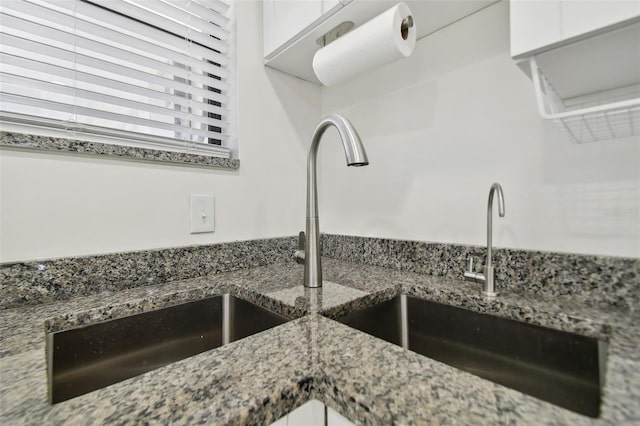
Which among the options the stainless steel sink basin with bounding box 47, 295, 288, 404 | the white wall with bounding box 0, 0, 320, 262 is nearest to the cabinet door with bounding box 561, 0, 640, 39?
the stainless steel sink basin with bounding box 47, 295, 288, 404

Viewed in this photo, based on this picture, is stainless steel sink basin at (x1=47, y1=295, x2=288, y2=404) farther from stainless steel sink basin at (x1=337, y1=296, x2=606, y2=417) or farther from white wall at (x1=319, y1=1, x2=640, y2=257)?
white wall at (x1=319, y1=1, x2=640, y2=257)

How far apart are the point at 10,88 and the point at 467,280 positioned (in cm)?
121

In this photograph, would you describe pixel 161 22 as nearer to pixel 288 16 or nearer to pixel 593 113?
pixel 288 16

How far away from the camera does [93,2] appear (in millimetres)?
751

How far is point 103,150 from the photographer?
73 centimetres

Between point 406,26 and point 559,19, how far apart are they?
0.36 m

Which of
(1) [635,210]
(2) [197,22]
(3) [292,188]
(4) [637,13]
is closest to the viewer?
(4) [637,13]

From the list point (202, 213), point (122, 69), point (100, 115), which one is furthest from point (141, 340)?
point (122, 69)

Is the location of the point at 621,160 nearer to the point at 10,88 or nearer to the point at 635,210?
the point at 635,210

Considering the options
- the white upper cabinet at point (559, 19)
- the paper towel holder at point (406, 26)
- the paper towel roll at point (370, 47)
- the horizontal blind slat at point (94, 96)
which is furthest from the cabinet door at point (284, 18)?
the white upper cabinet at point (559, 19)

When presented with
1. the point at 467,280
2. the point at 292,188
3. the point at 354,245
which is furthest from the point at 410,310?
the point at 292,188

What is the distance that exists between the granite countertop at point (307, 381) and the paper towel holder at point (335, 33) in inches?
31.2

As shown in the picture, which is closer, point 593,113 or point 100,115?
point 593,113

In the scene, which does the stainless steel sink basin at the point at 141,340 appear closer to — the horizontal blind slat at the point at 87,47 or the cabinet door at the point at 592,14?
the horizontal blind slat at the point at 87,47
